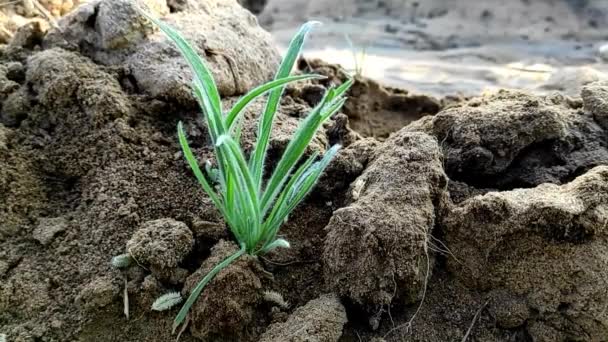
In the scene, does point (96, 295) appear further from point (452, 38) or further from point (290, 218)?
point (452, 38)

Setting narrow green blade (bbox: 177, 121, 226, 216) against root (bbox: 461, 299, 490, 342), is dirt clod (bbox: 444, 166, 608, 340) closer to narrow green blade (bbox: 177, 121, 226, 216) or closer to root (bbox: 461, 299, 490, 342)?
root (bbox: 461, 299, 490, 342)

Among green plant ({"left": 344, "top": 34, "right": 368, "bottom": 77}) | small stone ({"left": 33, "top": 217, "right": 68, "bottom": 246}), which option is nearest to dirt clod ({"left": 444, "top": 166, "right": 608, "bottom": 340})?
small stone ({"left": 33, "top": 217, "right": 68, "bottom": 246})

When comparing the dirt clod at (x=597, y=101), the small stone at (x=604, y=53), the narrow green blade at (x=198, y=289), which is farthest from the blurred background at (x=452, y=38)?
the narrow green blade at (x=198, y=289)

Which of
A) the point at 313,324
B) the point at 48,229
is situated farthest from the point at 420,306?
the point at 48,229

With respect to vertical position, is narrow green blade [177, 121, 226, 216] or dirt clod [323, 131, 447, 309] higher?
narrow green blade [177, 121, 226, 216]

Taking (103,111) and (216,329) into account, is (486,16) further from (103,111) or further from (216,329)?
(216,329)

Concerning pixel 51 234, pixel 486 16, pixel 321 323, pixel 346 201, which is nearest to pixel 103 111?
pixel 51 234

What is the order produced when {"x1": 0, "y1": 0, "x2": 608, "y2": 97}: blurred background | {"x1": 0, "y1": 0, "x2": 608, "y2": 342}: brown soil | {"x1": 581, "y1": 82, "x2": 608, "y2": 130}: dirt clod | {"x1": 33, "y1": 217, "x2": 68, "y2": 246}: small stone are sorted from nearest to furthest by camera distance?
1. {"x1": 0, "y1": 0, "x2": 608, "y2": 342}: brown soil
2. {"x1": 33, "y1": 217, "x2": 68, "y2": 246}: small stone
3. {"x1": 581, "y1": 82, "x2": 608, "y2": 130}: dirt clod
4. {"x1": 0, "y1": 0, "x2": 608, "y2": 97}: blurred background
